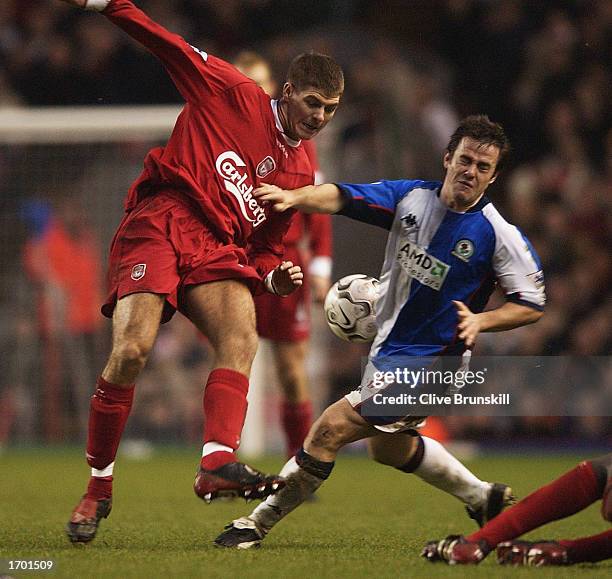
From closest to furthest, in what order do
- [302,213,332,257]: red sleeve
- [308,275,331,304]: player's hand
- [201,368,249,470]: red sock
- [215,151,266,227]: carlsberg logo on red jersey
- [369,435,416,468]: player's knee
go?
[201,368,249,470]: red sock < [215,151,266,227]: carlsberg logo on red jersey < [369,435,416,468]: player's knee < [308,275,331,304]: player's hand < [302,213,332,257]: red sleeve

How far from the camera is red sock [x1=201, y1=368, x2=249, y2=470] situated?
451cm

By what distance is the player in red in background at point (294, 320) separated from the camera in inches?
284

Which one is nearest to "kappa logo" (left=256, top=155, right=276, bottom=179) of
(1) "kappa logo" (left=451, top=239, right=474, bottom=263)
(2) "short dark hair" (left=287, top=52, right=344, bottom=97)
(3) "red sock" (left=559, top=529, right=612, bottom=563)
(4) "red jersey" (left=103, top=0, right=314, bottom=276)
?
(4) "red jersey" (left=103, top=0, right=314, bottom=276)

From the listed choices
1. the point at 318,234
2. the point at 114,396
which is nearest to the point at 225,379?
the point at 114,396

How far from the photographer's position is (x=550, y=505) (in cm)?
401

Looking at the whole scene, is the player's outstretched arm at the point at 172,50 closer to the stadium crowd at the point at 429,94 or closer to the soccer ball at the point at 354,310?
the soccer ball at the point at 354,310

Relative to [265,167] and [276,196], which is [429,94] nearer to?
[265,167]

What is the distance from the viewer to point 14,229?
11188mm

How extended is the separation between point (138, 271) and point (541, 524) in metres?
1.76

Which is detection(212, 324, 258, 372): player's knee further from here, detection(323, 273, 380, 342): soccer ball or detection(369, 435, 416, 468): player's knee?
detection(369, 435, 416, 468): player's knee

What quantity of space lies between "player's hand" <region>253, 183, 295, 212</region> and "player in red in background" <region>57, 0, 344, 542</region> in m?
0.25

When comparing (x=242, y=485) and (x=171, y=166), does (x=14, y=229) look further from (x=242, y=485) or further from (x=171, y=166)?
(x=242, y=485)

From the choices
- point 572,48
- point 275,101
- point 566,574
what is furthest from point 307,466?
point 572,48

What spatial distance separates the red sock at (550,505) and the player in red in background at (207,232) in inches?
37.8
